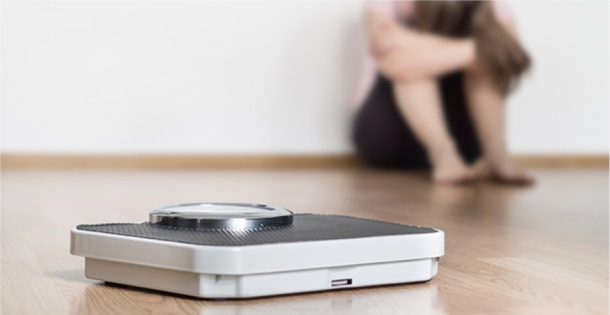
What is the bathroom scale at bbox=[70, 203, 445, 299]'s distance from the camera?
0.67 m

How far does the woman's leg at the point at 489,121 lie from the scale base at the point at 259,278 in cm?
177

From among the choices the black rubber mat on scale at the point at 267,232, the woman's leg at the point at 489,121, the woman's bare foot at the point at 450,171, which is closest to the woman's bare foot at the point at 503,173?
the woman's leg at the point at 489,121

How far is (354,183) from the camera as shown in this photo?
230 cm

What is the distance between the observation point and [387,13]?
263 cm

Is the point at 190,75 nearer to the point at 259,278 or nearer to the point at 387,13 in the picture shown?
the point at 387,13

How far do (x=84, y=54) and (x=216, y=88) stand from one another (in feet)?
1.42

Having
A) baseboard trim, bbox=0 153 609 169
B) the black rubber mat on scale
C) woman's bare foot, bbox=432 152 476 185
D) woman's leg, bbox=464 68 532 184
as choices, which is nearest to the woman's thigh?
baseboard trim, bbox=0 153 609 169

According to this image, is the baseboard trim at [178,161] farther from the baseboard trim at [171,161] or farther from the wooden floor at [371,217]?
the wooden floor at [371,217]

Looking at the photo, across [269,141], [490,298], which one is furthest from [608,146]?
[490,298]

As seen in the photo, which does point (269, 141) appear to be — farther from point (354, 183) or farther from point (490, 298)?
point (490, 298)

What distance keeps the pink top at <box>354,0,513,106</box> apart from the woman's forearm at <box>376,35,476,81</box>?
0.22m

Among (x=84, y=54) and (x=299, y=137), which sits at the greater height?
(x=84, y=54)

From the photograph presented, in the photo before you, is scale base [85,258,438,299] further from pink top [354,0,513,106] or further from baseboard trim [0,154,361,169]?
baseboard trim [0,154,361,169]

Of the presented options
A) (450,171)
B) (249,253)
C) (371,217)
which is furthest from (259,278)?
(450,171)
